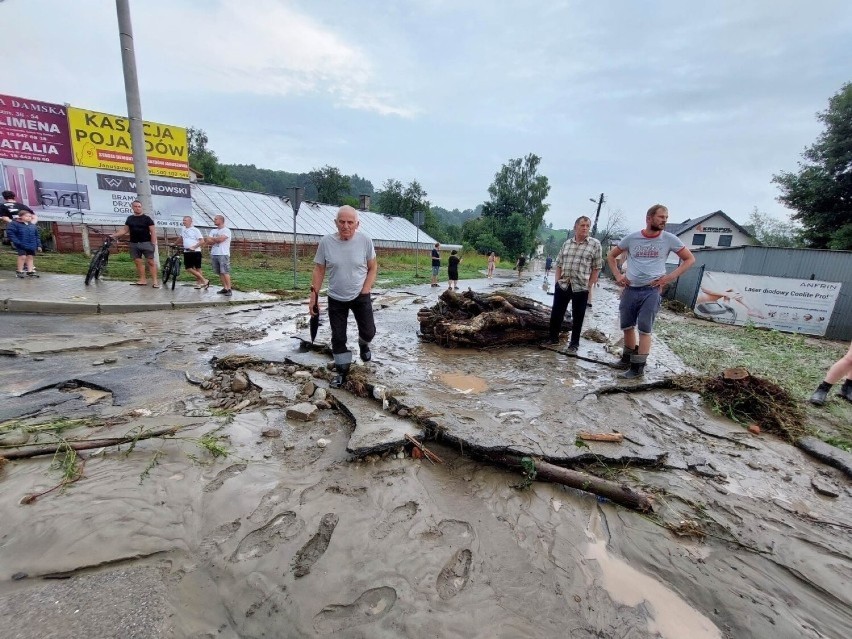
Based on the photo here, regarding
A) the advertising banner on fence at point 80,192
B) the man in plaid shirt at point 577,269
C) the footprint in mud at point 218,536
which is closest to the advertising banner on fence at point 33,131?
the advertising banner on fence at point 80,192

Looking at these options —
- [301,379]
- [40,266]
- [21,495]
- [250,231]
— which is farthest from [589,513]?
[250,231]

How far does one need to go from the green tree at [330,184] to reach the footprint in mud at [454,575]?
5993cm

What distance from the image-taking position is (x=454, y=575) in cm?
171

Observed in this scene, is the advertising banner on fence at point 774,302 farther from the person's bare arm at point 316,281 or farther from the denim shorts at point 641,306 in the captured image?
the person's bare arm at point 316,281

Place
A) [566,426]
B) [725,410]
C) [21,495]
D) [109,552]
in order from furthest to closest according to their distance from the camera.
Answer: [725,410], [566,426], [21,495], [109,552]

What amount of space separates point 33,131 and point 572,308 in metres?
16.9

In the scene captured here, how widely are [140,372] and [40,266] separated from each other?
9.58m

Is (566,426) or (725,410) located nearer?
(566,426)

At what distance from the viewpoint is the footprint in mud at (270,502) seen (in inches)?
77.0

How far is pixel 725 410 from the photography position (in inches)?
139

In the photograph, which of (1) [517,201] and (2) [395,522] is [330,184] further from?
(2) [395,522]

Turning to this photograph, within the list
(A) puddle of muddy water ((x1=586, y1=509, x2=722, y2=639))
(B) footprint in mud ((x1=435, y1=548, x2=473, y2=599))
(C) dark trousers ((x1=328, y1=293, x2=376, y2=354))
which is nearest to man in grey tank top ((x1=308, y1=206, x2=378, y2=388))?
(C) dark trousers ((x1=328, y1=293, x2=376, y2=354))

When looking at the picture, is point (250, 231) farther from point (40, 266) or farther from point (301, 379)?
point (301, 379)

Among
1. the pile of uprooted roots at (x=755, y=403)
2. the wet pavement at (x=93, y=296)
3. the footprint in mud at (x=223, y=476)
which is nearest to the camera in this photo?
the footprint in mud at (x=223, y=476)
